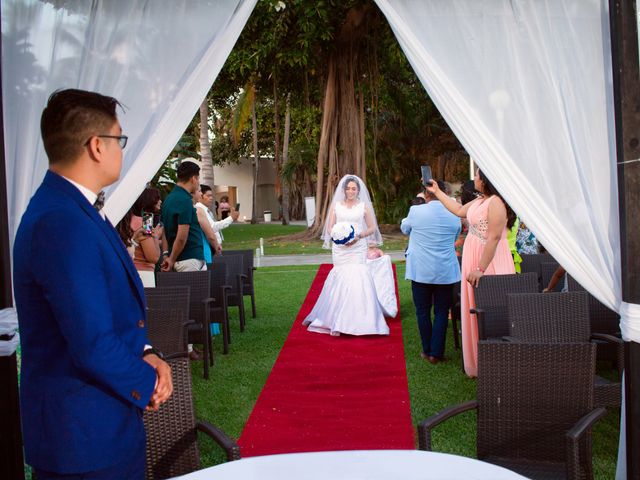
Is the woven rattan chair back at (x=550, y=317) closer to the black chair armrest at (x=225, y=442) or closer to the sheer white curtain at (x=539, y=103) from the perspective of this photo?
the sheer white curtain at (x=539, y=103)

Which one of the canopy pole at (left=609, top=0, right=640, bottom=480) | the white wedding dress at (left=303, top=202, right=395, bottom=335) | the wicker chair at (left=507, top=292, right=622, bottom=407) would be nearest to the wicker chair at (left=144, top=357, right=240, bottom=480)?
the canopy pole at (left=609, top=0, right=640, bottom=480)

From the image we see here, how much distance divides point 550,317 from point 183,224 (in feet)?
11.7

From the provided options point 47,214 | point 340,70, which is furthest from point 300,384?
point 340,70

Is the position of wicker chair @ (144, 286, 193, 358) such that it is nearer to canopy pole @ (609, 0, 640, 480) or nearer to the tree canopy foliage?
canopy pole @ (609, 0, 640, 480)

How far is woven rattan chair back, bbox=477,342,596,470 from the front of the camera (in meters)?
3.09

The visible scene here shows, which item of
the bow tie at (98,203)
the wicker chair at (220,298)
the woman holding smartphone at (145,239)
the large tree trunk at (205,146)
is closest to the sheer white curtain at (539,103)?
the bow tie at (98,203)

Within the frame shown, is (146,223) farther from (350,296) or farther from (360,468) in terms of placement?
(360,468)

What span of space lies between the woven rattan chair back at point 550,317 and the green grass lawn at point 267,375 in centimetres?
68

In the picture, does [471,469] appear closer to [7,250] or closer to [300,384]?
[7,250]

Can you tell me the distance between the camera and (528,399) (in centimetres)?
314

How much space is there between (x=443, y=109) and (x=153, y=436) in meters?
2.27

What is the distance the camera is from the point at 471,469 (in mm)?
2102

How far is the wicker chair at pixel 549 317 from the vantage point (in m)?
4.49

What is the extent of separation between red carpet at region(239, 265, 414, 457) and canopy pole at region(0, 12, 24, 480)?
58.0 inches
